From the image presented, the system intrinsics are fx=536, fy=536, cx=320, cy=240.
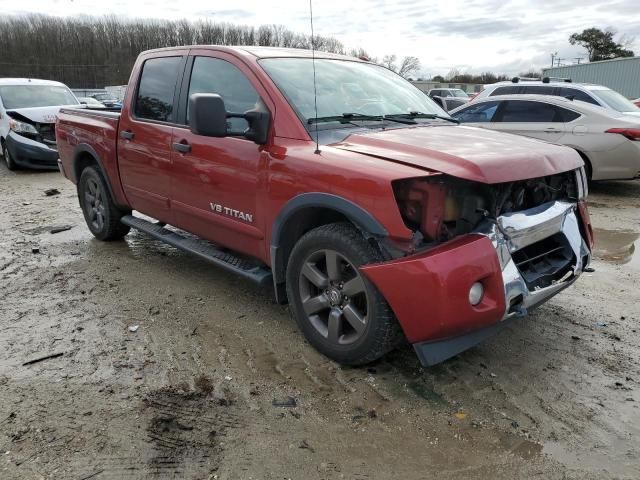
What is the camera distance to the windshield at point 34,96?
36.9 feet

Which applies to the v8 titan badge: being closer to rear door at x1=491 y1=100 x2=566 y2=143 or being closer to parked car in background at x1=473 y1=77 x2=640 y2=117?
rear door at x1=491 y1=100 x2=566 y2=143

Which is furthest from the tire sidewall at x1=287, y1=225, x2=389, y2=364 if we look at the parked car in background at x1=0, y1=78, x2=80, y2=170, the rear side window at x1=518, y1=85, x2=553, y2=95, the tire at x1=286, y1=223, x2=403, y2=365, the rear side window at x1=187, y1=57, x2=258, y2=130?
the parked car in background at x1=0, y1=78, x2=80, y2=170

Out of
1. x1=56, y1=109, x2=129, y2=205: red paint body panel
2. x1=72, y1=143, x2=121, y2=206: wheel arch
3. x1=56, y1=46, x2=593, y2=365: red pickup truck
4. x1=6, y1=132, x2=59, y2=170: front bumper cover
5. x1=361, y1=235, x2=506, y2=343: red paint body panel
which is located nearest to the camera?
x1=361, y1=235, x2=506, y2=343: red paint body panel

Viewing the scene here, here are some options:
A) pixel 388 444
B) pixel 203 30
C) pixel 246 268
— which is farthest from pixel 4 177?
pixel 203 30

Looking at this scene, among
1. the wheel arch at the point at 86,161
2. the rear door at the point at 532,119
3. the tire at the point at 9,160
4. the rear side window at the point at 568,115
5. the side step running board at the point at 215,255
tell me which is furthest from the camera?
the tire at the point at 9,160

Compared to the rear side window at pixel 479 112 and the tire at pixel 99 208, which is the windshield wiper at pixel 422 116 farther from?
the rear side window at pixel 479 112

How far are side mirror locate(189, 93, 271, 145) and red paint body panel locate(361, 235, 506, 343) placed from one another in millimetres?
1254

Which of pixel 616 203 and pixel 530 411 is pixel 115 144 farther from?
pixel 616 203

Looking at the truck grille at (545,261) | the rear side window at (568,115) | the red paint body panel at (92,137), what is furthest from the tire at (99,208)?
the rear side window at (568,115)

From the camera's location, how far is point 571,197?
346 cm

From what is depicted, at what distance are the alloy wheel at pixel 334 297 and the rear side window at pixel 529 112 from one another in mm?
6734

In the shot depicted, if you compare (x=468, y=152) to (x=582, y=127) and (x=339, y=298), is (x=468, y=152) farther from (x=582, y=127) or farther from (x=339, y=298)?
(x=582, y=127)

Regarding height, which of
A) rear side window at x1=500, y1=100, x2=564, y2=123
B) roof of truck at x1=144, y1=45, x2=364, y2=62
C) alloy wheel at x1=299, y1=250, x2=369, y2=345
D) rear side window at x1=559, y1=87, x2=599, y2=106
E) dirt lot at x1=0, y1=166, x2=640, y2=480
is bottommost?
dirt lot at x1=0, y1=166, x2=640, y2=480

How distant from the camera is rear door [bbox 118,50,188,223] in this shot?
436cm
